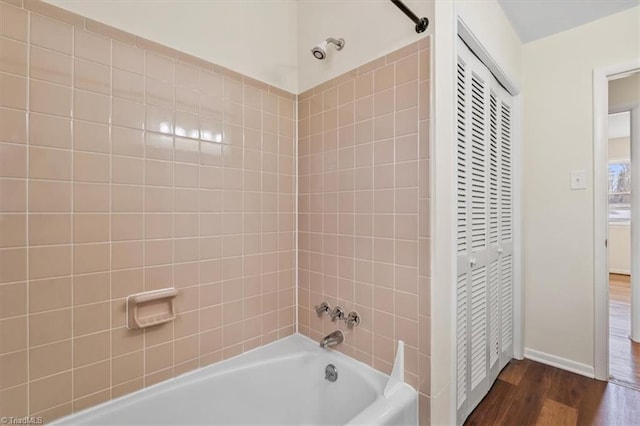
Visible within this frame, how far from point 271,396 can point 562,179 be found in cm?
235

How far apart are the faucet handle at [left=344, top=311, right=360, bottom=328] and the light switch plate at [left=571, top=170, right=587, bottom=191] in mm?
1812

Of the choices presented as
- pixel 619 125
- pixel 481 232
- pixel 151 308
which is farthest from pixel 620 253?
pixel 151 308

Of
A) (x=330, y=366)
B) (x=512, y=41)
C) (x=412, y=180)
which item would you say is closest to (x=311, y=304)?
(x=330, y=366)

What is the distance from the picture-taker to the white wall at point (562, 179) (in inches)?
75.2

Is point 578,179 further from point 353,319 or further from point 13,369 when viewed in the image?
point 13,369

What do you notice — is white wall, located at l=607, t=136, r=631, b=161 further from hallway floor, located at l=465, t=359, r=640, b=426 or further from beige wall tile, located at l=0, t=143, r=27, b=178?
beige wall tile, located at l=0, t=143, r=27, b=178

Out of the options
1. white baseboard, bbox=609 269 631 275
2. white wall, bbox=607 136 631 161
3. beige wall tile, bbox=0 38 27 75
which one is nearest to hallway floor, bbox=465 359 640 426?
beige wall tile, bbox=0 38 27 75

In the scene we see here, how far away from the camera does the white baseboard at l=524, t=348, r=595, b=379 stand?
1909mm

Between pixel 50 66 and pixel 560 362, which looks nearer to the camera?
pixel 50 66

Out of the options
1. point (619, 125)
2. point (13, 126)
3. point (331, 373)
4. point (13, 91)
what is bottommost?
point (331, 373)

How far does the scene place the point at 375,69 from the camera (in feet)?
4.37

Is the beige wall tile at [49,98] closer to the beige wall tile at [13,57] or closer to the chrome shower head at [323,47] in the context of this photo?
the beige wall tile at [13,57]

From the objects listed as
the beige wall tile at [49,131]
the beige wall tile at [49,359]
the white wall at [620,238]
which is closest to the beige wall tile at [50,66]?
the beige wall tile at [49,131]

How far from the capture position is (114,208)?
111 centimetres
